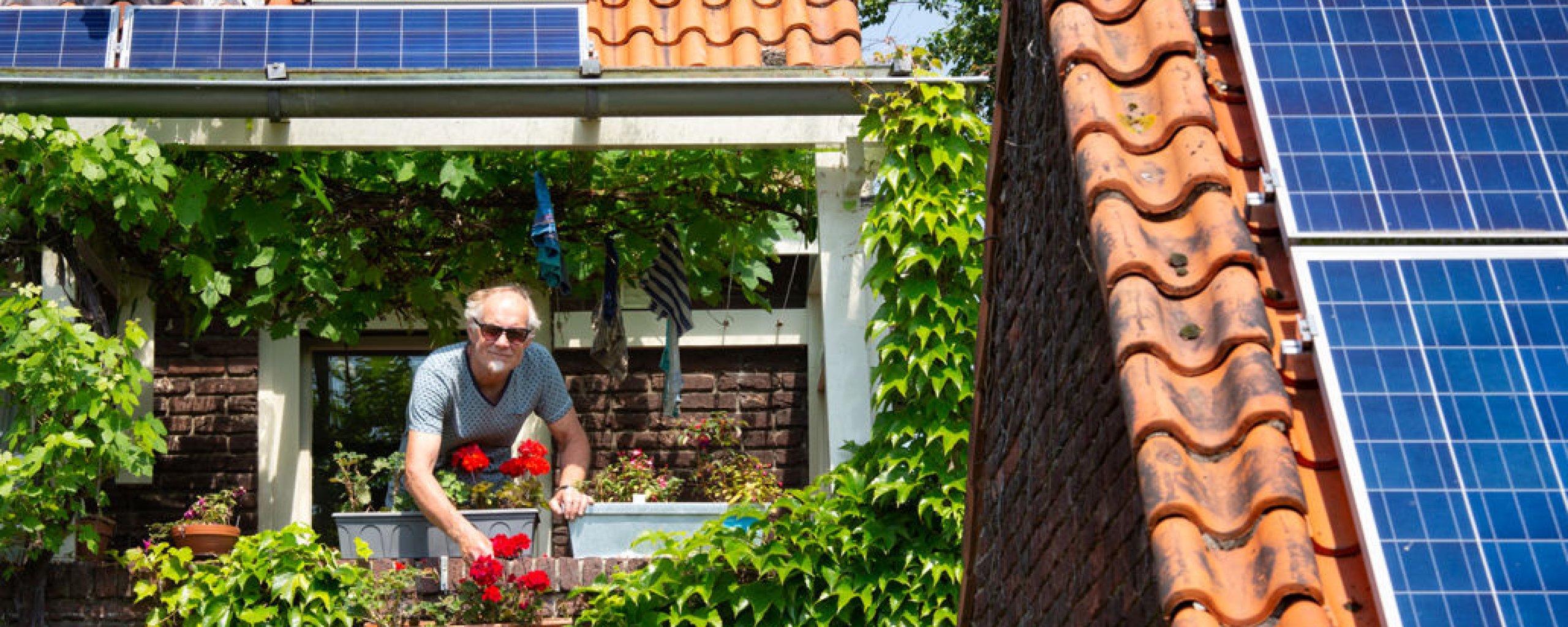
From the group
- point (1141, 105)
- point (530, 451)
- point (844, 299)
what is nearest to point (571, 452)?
point (530, 451)

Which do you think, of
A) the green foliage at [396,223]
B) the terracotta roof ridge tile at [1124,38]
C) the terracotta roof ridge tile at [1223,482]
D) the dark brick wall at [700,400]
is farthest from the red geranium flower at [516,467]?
the terracotta roof ridge tile at [1223,482]

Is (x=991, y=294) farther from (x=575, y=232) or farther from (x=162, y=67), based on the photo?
(x=575, y=232)

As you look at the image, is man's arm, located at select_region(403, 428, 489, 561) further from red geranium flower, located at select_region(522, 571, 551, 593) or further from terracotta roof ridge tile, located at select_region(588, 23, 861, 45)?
terracotta roof ridge tile, located at select_region(588, 23, 861, 45)

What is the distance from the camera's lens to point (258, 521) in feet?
38.3

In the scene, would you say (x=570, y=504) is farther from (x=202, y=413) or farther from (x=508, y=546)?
(x=202, y=413)

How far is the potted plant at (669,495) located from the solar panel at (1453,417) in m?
4.68

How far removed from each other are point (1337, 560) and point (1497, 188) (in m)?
1.04

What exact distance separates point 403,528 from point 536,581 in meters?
0.87

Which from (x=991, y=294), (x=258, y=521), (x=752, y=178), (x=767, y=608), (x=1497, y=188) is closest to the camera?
(x=1497, y=188)

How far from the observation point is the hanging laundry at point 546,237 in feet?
32.2

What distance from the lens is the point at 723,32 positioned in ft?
34.7

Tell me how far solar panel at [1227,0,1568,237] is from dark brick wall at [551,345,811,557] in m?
7.82

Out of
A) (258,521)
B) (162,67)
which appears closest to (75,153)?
(162,67)

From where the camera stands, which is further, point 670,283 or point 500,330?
point 670,283
